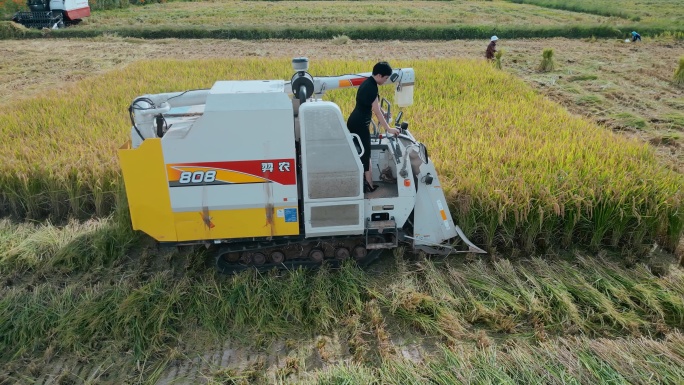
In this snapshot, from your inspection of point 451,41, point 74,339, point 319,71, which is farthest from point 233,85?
point 451,41

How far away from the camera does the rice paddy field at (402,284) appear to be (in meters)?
4.18

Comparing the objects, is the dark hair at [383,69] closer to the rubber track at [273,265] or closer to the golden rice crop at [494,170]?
the golden rice crop at [494,170]

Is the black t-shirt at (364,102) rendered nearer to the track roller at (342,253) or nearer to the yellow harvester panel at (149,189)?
the track roller at (342,253)

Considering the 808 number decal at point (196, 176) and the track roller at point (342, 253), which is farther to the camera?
the track roller at point (342, 253)

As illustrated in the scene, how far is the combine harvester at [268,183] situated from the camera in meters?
4.72

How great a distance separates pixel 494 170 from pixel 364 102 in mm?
2221

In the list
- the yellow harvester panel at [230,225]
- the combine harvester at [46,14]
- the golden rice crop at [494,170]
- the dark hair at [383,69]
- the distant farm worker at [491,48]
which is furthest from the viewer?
the combine harvester at [46,14]

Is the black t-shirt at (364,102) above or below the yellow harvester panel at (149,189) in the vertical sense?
above

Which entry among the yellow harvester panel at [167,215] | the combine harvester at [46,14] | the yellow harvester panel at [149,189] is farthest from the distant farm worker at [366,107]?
the combine harvester at [46,14]

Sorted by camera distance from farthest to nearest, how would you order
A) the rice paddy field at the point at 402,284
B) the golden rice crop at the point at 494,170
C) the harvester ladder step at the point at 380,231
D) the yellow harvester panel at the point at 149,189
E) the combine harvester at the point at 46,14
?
the combine harvester at the point at 46,14 → the golden rice crop at the point at 494,170 → the harvester ladder step at the point at 380,231 → the yellow harvester panel at the point at 149,189 → the rice paddy field at the point at 402,284

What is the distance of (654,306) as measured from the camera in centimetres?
482

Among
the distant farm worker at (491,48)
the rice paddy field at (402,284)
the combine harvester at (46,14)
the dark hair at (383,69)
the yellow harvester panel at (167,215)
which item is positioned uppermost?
the combine harvester at (46,14)

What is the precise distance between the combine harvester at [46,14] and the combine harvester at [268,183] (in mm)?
21873

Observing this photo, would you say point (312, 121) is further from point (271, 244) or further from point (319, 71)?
point (319, 71)
